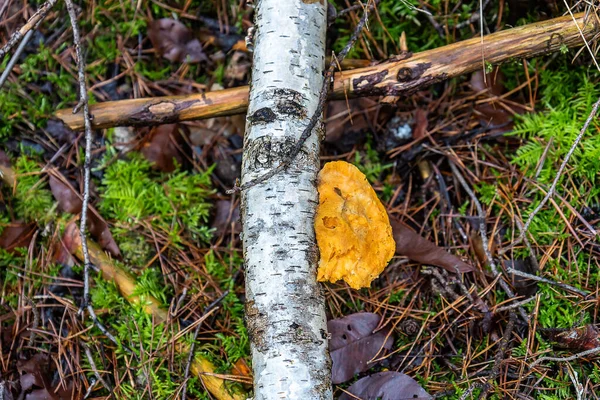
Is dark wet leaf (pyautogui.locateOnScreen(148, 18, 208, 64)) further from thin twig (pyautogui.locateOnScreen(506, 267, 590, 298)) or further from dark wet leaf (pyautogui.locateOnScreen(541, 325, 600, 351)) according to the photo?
dark wet leaf (pyautogui.locateOnScreen(541, 325, 600, 351))

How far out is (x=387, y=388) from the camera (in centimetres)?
284

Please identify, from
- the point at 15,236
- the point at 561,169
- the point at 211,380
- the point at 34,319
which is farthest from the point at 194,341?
the point at 561,169

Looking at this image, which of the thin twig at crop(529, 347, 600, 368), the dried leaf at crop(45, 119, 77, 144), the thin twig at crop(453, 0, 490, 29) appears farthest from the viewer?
the dried leaf at crop(45, 119, 77, 144)

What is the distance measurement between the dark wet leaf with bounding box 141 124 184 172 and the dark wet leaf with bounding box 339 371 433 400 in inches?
78.2

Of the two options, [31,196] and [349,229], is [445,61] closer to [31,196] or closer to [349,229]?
[349,229]

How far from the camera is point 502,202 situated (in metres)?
3.26

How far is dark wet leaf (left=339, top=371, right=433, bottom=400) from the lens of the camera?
280 cm

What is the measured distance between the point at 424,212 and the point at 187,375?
188 cm

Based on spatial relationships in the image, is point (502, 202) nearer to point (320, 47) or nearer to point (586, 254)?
point (586, 254)

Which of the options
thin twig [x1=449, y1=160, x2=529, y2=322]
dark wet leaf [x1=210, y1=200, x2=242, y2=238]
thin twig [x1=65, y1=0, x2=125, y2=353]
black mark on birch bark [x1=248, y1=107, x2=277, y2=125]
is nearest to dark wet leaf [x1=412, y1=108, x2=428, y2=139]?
thin twig [x1=449, y1=160, x2=529, y2=322]

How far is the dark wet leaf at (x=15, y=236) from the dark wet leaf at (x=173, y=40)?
63.7 inches

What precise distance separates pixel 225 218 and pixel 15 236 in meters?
1.47

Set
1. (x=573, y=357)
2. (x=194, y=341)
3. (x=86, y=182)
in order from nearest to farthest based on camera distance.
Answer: (x=573, y=357), (x=194, y=341), (x=86, y=182)

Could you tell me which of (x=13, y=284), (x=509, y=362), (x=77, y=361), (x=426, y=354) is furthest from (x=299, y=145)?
(x=13, y=284)
